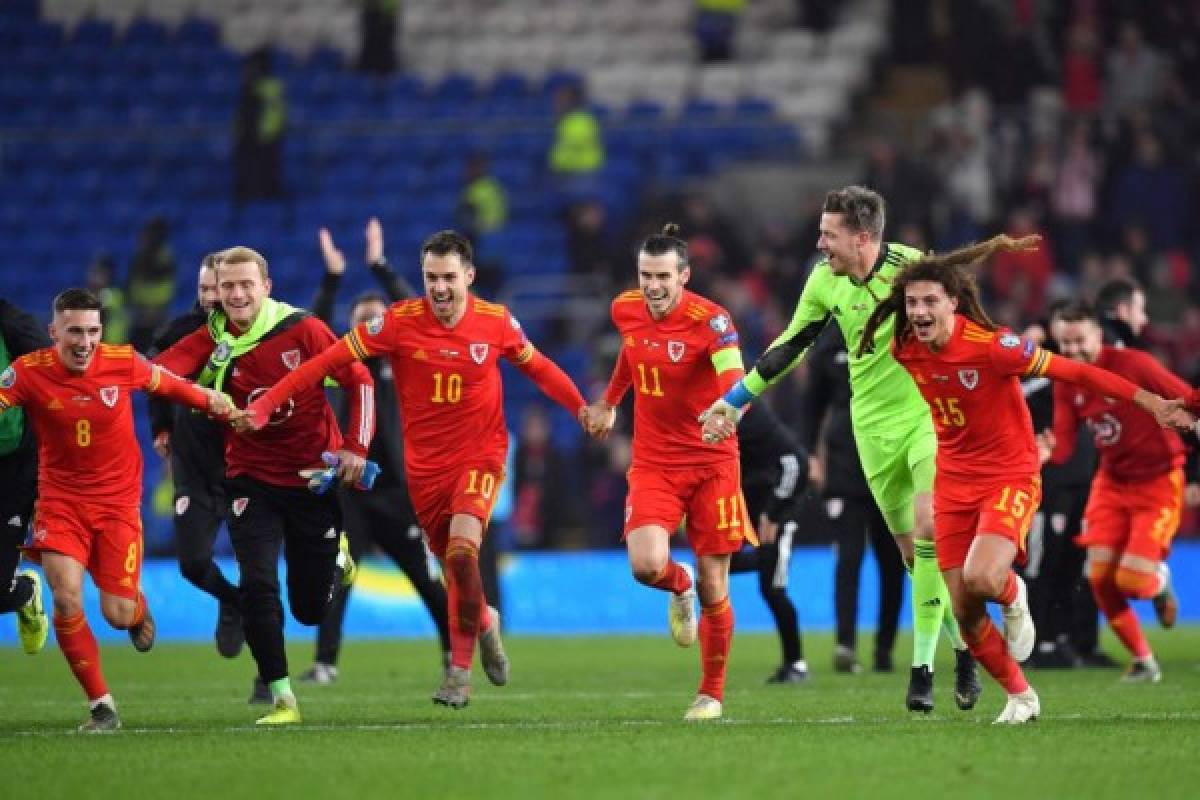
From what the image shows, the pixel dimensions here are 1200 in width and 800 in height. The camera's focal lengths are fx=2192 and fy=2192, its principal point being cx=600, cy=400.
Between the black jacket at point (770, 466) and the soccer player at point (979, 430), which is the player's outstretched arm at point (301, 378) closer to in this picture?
the soccer player at point (979, 430)

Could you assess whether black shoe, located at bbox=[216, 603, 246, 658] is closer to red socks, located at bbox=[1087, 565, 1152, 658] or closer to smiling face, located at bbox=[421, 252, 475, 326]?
smiling face, located at bbox=[421, 252, 475, 326]

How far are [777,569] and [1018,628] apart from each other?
4.45 meters

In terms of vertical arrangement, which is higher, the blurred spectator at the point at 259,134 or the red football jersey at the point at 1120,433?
the blurred spectator at the point at 259,134

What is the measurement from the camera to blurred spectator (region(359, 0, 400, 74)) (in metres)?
29.7

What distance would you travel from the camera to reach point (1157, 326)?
73.9ft

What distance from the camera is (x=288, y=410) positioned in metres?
11.3

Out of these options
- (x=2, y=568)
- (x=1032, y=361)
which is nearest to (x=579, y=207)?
(x=2, y=568)

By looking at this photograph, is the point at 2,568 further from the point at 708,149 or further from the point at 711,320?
the point at 708,149

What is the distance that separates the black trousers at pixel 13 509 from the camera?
39.5 ft

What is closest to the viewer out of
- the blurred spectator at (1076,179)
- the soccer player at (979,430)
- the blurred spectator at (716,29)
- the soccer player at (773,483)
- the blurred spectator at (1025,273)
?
the soccer player at (979,430)

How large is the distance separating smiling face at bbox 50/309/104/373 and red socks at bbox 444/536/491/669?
204 centimetres

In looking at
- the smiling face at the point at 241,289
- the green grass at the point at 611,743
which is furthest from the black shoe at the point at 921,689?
the smiling face at the point at 241,289

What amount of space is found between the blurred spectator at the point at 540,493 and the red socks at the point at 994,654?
12.5 m

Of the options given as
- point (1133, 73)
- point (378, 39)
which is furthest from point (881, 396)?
point (378, 39)
